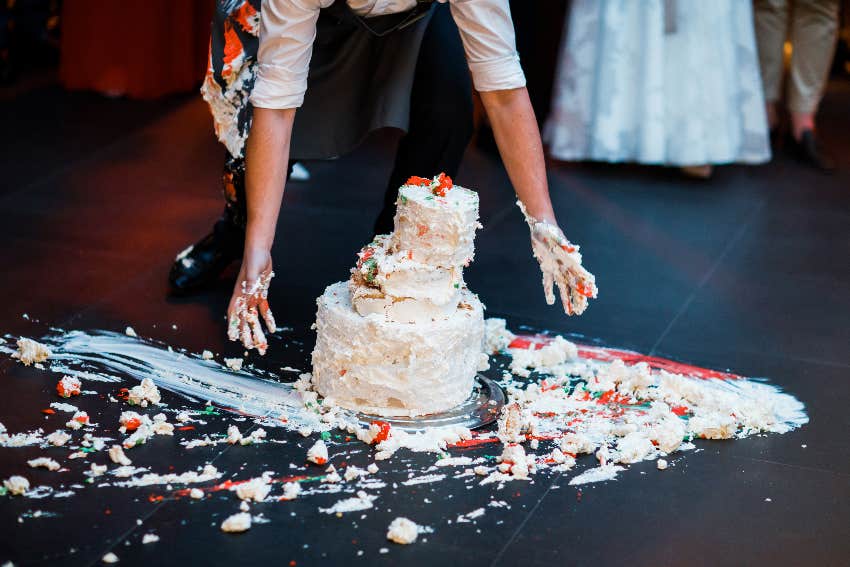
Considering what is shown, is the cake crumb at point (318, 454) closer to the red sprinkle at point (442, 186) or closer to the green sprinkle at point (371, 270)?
the green sprinkle at point (371, 270)

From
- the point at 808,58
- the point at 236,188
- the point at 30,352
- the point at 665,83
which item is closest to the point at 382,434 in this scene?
the point at 30,352

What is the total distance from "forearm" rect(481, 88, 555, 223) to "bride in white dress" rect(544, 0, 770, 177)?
72.0 inches

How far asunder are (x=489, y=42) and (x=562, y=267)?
19.7 inches

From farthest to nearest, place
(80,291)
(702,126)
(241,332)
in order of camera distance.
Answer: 1. (702,126)
2. (80,291)
3. (241,332)

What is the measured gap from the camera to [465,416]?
94.7 inches

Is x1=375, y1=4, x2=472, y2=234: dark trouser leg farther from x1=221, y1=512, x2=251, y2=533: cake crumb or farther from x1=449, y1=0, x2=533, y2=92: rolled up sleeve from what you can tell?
x1=221, y1=512, x2=251, y2=533: cake crumb

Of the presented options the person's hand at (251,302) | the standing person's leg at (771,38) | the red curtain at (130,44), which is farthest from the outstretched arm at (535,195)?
the red curtain at (130,44)

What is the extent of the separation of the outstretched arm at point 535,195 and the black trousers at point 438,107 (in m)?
0.32

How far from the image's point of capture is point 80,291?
3.00m

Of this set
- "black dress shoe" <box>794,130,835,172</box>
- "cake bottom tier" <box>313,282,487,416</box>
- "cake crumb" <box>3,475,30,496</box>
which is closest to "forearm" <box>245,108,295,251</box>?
"cake bottom tier" <box>313,282,487,416</box>

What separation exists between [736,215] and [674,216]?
0.70ft

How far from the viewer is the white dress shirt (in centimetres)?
231

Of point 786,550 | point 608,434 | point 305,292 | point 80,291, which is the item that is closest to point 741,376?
point 608,434

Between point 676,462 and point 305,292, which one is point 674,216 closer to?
point 305,292
